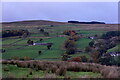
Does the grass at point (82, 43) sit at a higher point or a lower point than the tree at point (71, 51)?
higher

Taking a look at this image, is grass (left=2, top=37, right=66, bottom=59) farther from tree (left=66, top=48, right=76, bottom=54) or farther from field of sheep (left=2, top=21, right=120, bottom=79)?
tree (left=66, top=48, right=76, bottom=54)

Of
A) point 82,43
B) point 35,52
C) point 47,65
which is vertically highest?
point 82,43

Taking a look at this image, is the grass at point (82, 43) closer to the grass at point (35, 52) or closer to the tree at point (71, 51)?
the tree at point (71, 51)

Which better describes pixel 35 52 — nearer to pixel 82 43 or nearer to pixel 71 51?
pixel 71 51

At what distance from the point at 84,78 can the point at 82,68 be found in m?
2.84

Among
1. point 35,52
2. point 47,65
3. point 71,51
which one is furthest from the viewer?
point 71,51

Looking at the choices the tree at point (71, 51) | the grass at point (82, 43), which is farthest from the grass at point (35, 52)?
the grass at point (82, 43)

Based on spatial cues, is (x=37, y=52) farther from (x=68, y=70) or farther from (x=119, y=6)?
(x=68, y=70)

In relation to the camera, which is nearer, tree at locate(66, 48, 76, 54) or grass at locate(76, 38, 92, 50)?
tree at locate(66, 48, 76, 54)

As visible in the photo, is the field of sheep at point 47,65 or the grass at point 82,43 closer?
the field of sheep at point 47,65

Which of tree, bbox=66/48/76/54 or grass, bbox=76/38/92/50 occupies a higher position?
grass, bbox=76/38/92/50

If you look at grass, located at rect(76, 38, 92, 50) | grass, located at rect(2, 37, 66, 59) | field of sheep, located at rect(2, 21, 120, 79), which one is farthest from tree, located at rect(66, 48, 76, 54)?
grass, located at rect(76, 38, 92, 50)

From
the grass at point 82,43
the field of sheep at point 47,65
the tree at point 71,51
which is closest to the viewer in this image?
the field of sheep at point 47,65

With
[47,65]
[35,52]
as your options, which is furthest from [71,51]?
[47,65]
